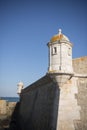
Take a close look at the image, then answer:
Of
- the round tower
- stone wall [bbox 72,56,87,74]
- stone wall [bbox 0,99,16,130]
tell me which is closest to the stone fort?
the round tower

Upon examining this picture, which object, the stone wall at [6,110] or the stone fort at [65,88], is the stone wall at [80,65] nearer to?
the stone fort at [65,88]

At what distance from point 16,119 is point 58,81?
16.3 m

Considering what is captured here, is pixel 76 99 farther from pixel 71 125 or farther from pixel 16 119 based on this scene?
pixel 16 119

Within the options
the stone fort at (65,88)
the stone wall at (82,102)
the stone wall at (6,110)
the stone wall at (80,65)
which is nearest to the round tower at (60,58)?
the stone fort at (65,88)

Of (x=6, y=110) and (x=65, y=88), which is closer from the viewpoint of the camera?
(x=65, y=88)

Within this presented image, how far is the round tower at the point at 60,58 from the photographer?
9.77 meters

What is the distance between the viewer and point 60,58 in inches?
389

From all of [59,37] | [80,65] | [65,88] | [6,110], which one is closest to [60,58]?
[59,37]

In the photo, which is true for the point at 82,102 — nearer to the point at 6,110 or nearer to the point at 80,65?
the point at 80,65

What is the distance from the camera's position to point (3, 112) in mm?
25984

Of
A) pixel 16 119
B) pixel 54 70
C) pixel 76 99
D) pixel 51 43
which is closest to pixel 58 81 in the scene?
pixel 54 70

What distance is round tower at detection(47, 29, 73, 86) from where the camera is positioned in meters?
9.77

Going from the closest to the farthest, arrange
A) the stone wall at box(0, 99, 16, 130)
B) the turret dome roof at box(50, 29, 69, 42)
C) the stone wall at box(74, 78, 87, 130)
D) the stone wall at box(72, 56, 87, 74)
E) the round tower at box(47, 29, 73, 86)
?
the stone wall at box(74, 78, 87, 130) < the round tower at box(47, 29, 73, 86) < the turret dome roof at box(50, 29, 69, 42) < the stone wall at box(72, 56, 87, 74) < the stone wall at box(0, 99, 16, 130)

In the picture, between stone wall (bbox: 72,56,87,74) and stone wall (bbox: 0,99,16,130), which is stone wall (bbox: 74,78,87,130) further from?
stone wall (bbox: 0,99,16,130)
